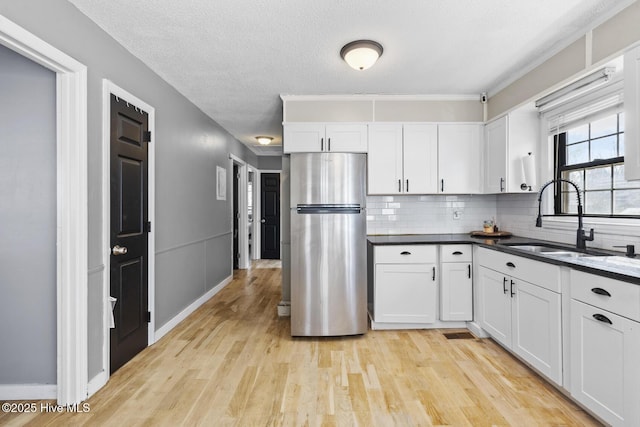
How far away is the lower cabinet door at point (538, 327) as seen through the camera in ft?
6.59

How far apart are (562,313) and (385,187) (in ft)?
6.21

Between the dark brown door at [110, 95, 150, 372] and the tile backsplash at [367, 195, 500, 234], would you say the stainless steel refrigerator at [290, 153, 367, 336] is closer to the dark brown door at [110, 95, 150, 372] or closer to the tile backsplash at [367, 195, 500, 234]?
the tile backsplash at [367, 195, 500, 234]

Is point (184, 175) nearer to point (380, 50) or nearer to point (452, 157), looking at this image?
point (380, 50)

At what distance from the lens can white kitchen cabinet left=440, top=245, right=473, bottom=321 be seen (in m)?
3.11

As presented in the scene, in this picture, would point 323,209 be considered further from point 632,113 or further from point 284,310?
point 632,113

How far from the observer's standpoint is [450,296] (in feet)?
10.3

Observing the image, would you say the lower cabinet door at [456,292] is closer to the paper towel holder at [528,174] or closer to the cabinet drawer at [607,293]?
the paper towel holder at [528,174]

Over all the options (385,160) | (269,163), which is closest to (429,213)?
(385,160)

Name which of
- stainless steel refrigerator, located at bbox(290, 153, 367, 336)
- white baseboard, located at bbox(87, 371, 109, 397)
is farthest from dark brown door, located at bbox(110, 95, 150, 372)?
stainless steel refrigerator, located at bbox(290, 153, 367, 336)

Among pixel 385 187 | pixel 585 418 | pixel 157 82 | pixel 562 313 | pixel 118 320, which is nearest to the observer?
pixel 585 418

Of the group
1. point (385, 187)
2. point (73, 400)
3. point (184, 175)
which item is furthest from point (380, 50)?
point (73, 400)

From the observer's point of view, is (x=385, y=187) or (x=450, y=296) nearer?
(x=450, y=296)

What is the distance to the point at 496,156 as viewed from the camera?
322cm

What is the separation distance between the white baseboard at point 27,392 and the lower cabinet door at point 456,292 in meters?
3.08
